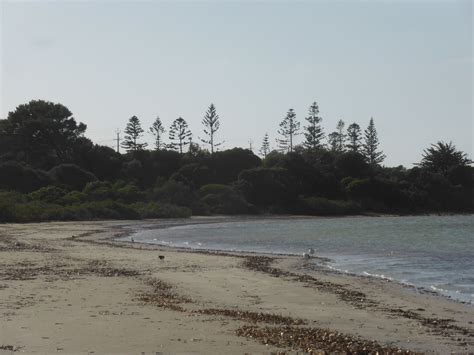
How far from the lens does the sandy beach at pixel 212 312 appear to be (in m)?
→ 7.70

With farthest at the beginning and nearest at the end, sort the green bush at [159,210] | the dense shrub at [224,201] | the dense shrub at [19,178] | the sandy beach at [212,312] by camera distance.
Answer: the dense shrub at [224,201], the dense shrub at [19,178], the green bush at [159,210], the sandy beach at [212,312]

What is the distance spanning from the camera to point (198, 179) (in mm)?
76375

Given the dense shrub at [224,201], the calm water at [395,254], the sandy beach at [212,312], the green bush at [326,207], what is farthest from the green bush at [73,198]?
the sandy beach at [212,312]

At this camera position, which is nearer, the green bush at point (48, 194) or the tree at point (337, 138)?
the green bush at point (48, 194)

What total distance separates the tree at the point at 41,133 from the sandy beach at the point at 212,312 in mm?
58051

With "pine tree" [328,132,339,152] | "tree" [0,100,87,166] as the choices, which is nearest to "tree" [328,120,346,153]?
"pine tree" [328,132,339,152]

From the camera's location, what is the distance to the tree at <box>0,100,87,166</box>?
7306 cm

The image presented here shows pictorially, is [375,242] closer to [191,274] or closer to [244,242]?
[244,242]

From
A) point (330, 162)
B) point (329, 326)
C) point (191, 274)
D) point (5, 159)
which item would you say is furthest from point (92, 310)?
point (330, 162)

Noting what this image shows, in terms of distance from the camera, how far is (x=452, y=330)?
919 centimetres

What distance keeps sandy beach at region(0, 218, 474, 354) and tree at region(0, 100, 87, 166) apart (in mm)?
58051

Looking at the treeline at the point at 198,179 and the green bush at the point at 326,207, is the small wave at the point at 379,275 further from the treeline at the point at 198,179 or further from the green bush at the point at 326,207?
the green bush at the point at 326,207

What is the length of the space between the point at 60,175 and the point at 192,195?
46.5ft

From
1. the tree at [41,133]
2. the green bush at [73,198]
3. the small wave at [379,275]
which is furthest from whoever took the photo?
the tree at [41,133]
